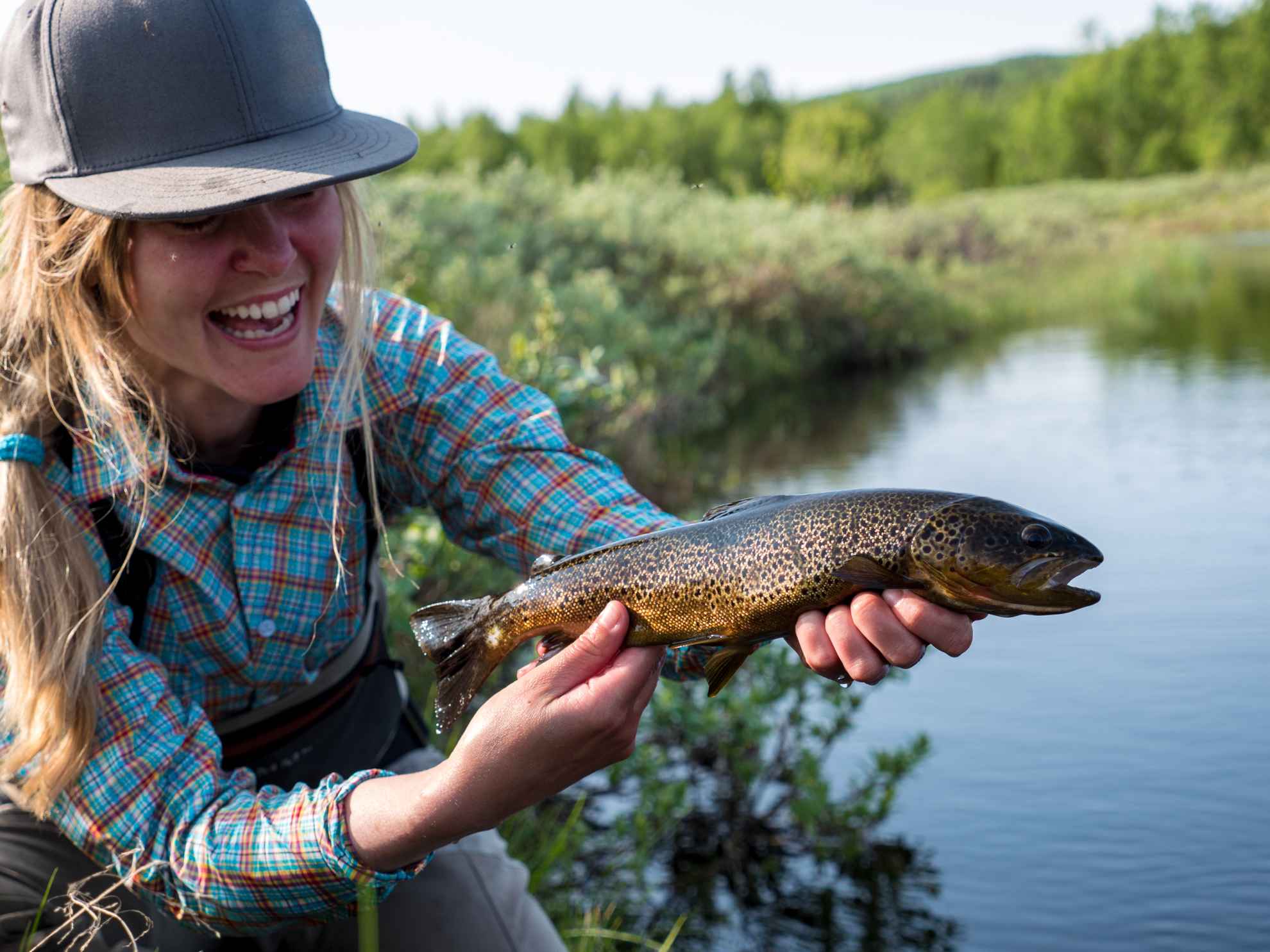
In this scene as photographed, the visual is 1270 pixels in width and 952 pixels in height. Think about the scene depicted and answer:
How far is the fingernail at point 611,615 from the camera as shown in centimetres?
237

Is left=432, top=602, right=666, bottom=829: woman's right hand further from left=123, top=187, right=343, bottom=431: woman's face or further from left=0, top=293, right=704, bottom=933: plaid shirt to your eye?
left=123, top=187, right=343, bottom=431: woman's face

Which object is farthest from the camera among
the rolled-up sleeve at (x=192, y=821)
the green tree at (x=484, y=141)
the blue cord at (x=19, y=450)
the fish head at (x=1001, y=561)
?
the green tree at (x=484, y=141)

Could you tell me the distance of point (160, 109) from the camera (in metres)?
2.59

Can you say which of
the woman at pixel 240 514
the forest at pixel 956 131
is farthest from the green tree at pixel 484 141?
the woman at pixel 240 514

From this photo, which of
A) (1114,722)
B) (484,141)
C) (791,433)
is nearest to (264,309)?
(1114,722)

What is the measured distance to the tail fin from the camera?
266 centimetres

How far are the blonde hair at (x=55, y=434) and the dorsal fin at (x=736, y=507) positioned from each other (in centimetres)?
123

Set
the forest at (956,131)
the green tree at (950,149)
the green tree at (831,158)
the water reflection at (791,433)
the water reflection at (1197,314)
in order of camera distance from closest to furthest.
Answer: the water reflection at (791,433) → the water reflection at (1197,314) → the green tree at (831,158) → the forest at (956,131) → the green tree at (950,149)

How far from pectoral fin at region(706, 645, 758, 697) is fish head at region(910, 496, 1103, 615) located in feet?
1.38

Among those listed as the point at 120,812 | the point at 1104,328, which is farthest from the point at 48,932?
the point at 1104,328

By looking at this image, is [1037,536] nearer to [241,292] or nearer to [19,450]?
[241,292]

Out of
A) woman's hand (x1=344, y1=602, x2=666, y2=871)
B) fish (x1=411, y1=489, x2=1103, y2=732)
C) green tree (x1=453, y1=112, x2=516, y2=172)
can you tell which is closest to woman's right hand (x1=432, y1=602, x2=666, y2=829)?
woman's hand (x1=344, y1=602, x2=666, y2=871)

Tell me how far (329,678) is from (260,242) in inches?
45.1

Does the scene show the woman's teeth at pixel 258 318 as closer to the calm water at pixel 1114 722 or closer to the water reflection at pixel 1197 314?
the calm water at pixel 1114 722
